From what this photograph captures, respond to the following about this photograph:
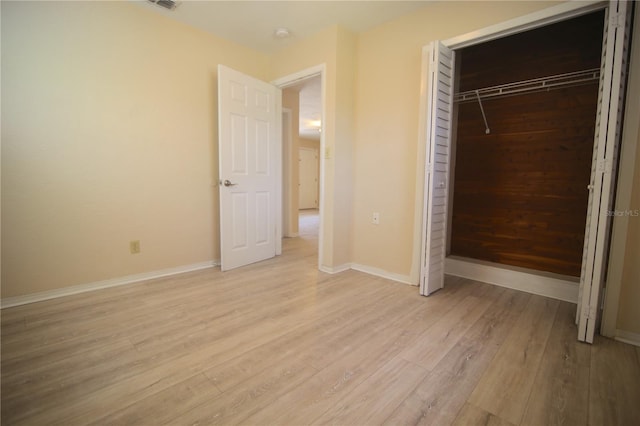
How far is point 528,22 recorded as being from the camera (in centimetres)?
207

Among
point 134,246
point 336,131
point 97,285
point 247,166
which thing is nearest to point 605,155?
point 336,131

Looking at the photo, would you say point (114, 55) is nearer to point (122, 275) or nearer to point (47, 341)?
point (122, 275)

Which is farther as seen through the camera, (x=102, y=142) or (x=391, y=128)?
(x=391, y=128)

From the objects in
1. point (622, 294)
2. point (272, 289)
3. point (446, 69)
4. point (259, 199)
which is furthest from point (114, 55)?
point (622, 294)

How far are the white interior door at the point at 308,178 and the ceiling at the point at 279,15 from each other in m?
6.49

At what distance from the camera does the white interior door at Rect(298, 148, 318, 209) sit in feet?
31.5

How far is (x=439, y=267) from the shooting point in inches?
101

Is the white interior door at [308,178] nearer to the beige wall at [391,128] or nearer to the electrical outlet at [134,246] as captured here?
the beige wall at [391,128]

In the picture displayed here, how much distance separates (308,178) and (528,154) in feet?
24.2

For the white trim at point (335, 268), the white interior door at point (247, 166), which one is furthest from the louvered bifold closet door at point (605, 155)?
the white interior door at point (247, 166)

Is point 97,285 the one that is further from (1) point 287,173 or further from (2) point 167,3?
(1) point 287,173

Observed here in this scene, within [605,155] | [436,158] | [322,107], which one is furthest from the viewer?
[322,107]

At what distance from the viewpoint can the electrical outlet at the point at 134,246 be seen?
2689 millimetres

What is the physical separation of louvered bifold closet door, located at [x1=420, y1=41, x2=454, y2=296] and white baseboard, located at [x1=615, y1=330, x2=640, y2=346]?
1.12 metres
